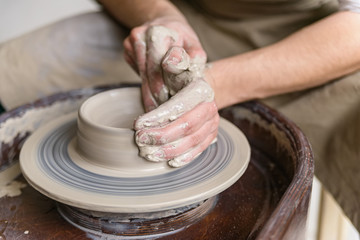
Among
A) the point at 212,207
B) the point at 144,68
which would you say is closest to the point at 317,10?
the point at 144,68

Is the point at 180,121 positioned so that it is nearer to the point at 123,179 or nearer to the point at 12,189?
the point at 123,179

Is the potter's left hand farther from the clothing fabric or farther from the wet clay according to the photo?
the clothing fabric

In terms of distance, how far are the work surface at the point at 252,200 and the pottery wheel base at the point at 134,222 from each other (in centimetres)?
1

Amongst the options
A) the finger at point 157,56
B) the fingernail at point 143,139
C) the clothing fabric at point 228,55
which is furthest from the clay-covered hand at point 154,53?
the clothing fabric at point 228,55

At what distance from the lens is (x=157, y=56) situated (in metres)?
1.12

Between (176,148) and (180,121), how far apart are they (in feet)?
0.20

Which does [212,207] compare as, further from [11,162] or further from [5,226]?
[11,162]

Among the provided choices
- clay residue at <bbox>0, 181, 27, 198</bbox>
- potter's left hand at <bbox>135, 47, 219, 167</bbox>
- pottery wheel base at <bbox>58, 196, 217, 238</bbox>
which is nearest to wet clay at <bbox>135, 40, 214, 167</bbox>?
potter's left hand at <bbox>135, 47, 219, 167</bbox>

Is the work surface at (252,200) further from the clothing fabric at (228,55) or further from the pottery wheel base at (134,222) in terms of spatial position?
the clothing fabric at (228,55)

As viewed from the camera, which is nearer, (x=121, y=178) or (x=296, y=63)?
(x=121, y=178)

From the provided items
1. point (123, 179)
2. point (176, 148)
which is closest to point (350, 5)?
point (176, 148)

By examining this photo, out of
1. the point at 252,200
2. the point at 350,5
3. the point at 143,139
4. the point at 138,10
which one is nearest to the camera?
the point at 143,139

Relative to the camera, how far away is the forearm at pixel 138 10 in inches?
59.2

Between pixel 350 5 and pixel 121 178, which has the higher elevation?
pixel 350 5
